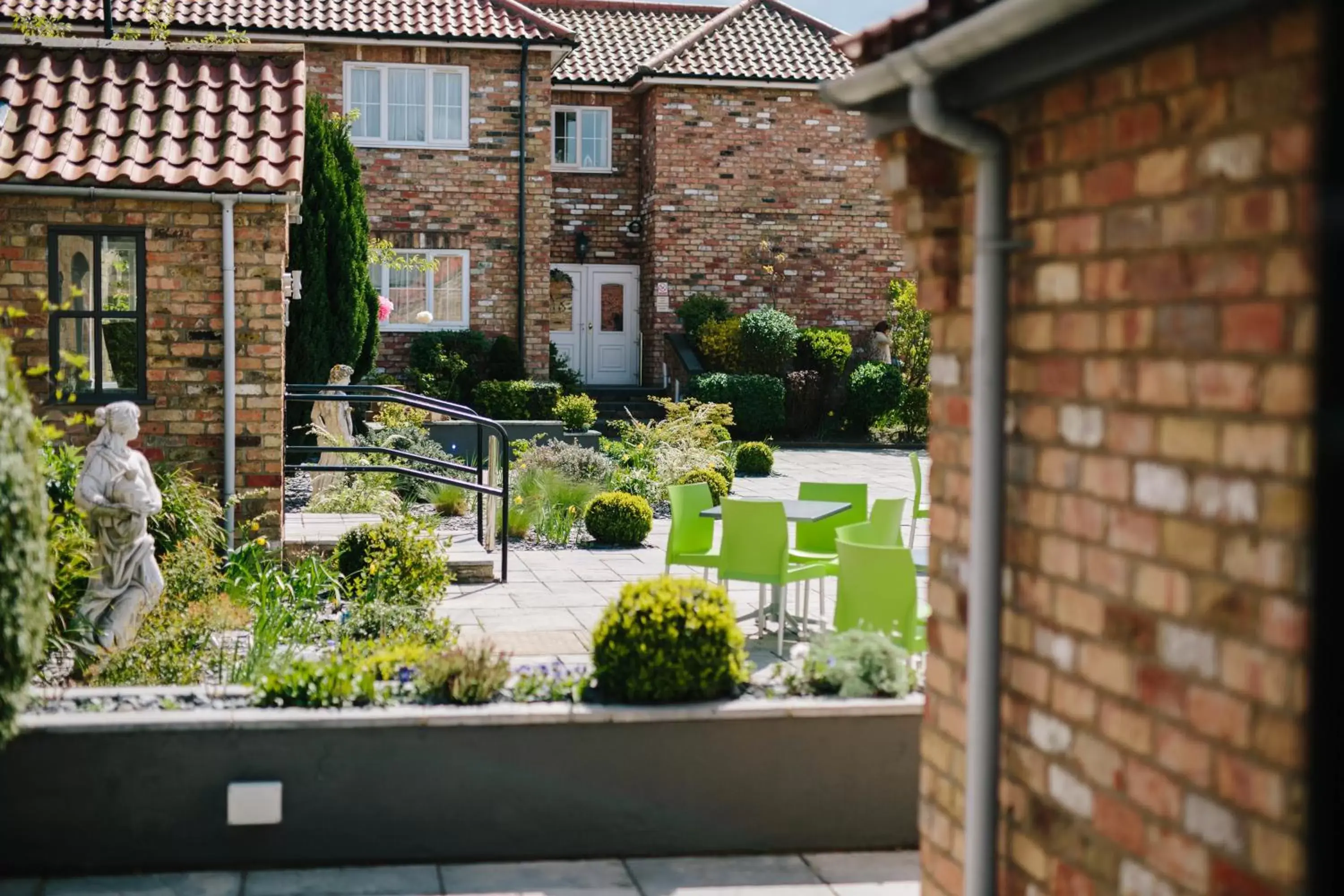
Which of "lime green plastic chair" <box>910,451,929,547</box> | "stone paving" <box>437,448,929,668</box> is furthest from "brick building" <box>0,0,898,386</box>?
"lime green plastic chair" <box>910,451,929,547</box>

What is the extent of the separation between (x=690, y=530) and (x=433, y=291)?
579 inches

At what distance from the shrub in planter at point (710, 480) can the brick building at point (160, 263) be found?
5422mm

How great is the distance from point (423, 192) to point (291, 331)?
740 centimetres

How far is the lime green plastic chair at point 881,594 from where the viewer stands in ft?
21.8

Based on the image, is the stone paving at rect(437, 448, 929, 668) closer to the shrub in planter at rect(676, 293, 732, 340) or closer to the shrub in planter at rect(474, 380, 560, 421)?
the shrub in planter at rect(474, 380, 560, 421)

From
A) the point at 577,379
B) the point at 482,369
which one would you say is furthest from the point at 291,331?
the point at 577,379

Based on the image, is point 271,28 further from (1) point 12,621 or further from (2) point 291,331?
(1) point 12,621

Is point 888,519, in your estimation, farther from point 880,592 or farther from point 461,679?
point 461,679

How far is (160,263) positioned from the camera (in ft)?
30.6

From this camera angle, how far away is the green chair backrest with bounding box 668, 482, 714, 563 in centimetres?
913

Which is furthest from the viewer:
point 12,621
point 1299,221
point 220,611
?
point 220,611

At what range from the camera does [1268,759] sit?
2.37 meters

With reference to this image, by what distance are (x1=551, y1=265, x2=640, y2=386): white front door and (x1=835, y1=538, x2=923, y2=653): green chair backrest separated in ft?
62.2

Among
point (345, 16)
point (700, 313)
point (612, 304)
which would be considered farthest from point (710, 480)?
point (612, 304)
